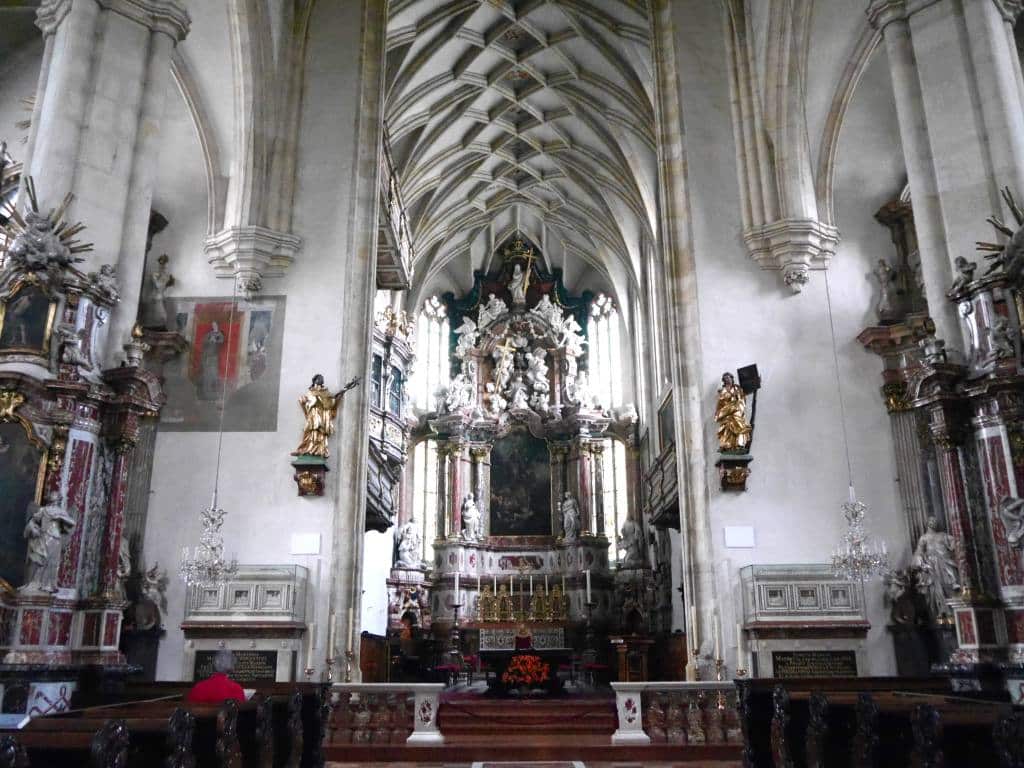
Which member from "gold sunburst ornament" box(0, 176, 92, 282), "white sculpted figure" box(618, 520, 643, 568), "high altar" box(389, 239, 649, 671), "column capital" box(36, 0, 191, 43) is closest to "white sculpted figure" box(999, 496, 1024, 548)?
"gold sunburst ornament" box(0, 176, 92, 282)

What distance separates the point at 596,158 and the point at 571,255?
611cm

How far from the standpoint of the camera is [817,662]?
12.0 metres

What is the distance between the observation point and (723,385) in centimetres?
1321

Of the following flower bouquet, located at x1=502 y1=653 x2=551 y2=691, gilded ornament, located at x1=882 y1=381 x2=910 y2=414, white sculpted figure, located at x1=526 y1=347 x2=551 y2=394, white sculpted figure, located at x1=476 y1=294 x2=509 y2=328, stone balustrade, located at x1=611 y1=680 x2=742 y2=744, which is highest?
white sculpted figure, located at x1=476 y1=294 x2=509 y2=328

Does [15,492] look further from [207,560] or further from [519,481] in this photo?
[519,481]

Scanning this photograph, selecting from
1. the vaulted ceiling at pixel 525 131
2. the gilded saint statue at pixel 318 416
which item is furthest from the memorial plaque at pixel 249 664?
the vaulted ceiling at pixel 525 131

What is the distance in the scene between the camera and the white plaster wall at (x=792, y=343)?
510 inches

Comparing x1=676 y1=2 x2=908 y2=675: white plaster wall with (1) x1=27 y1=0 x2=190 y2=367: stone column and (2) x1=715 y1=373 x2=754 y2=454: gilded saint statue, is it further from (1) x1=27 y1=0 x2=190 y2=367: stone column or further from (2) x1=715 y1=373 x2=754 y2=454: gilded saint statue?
(1) x1=27 y1=0 x2=190 y2=367: stone column

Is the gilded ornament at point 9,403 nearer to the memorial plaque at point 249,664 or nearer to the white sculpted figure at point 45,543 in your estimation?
the white sculpted figure at point 45,543

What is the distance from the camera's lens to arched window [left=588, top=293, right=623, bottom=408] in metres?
29.4

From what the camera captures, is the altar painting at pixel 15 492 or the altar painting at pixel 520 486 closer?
the altar painting at pixel 15 492

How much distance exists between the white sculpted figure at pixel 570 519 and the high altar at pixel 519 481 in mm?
35

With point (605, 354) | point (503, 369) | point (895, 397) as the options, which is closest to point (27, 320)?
point (895, 397)

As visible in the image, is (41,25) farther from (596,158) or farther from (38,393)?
(596,158)
